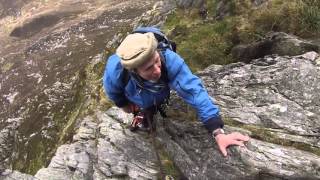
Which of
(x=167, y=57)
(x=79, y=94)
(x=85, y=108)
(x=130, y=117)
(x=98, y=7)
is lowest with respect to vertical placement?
(x=98, y=7)

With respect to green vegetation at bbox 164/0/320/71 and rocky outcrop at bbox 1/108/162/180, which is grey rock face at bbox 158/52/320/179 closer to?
rocky outcrop at bbox 1/108/162/180

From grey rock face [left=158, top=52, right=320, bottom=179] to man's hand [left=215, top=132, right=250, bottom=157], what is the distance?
0.42ft

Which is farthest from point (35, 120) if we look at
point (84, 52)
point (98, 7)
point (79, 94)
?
point (98, 7)

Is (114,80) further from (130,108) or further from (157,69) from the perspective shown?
(130,108)

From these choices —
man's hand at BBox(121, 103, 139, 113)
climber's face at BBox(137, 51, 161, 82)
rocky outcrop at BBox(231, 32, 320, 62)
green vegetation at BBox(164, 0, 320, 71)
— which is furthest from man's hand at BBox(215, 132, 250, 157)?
green vegetation at BBox(164, 0, 320, 71)

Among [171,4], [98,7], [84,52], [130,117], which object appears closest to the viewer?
[130,117]

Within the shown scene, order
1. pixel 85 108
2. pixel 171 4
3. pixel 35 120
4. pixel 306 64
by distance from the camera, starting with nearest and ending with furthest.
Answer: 1. pixel 306 64
2. pixel 85 108
3. pixel 171 4
4. pixel 35 120

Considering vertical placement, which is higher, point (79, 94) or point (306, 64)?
point (306, 64)

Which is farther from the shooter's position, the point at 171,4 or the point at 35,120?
the point at 35,120

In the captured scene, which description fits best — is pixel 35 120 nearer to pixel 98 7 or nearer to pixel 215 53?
pixel 215 53

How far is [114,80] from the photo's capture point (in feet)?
26.4

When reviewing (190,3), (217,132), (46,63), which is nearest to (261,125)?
(217,132)

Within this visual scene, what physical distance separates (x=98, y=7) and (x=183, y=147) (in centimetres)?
3303

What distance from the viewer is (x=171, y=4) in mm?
20031
